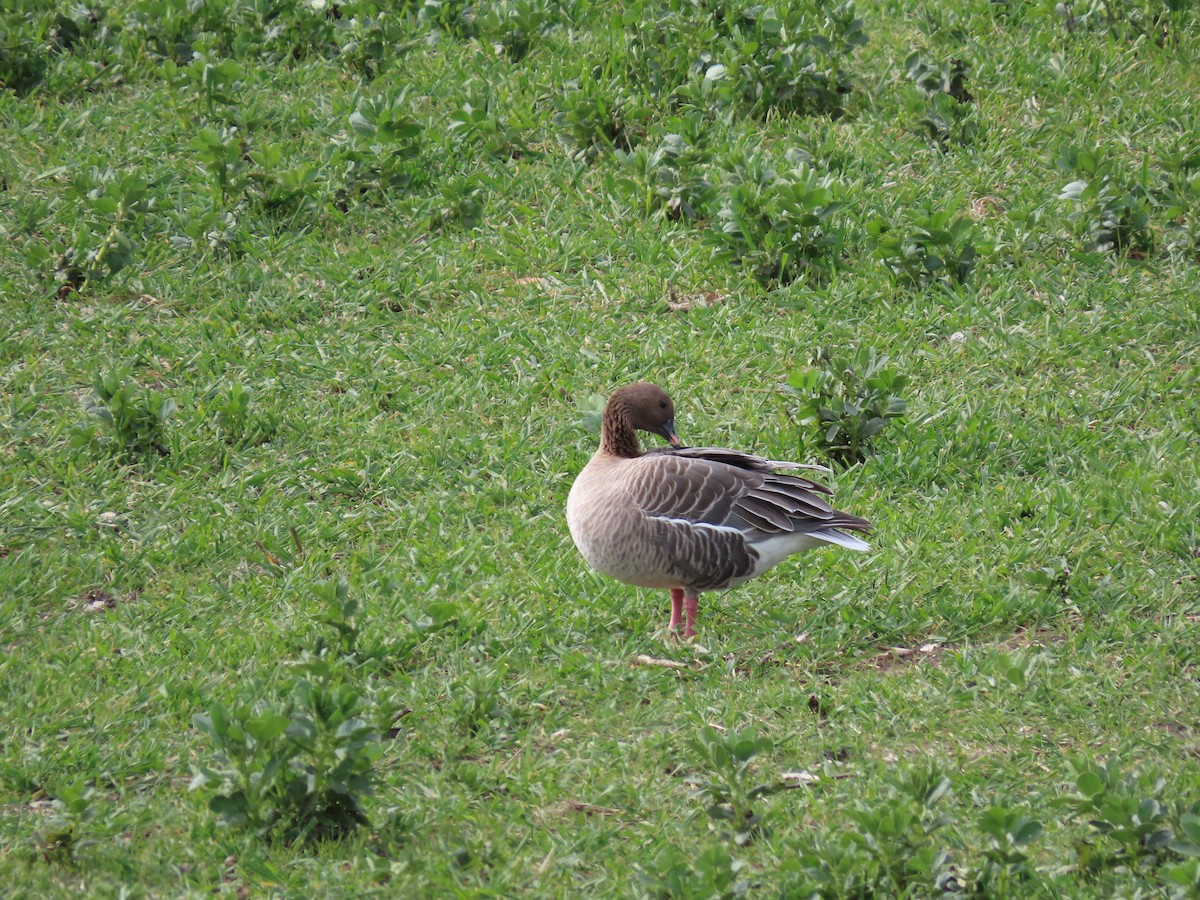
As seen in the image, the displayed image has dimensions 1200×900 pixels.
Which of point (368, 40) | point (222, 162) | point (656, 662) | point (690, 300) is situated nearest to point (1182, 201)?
point (690, 300)

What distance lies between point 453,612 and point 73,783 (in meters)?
1.40

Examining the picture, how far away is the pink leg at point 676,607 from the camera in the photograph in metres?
5.20

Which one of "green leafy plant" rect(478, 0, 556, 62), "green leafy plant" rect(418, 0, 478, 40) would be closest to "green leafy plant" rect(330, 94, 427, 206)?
"green leafy plant" rect(478, 0, 556, 62)

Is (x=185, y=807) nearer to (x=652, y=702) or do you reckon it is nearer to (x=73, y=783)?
(x=73, y=783)

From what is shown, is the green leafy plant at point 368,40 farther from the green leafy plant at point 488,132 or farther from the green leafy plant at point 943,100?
the green leafy plant at point 943,100

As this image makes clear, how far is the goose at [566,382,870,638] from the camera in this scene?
16.4 feet

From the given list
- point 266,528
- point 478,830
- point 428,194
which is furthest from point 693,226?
point 478,830

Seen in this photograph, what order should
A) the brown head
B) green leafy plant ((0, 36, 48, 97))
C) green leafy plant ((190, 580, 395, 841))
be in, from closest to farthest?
1. green leafy plant ((190, 580, 395, 841))
2. the brown head
3. green leafy plant ((0, 36, 48, 97))

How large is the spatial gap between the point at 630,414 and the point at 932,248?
260 cm

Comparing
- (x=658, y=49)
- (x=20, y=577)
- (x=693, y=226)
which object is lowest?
(x=20, y=577)

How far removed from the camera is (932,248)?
24.2 ft

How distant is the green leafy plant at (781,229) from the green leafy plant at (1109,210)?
1317 mm

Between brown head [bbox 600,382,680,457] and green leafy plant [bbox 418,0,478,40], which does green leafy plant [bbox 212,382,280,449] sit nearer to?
brown head [bbox 600,382,680,457]

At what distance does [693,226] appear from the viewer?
7871 millimetres
